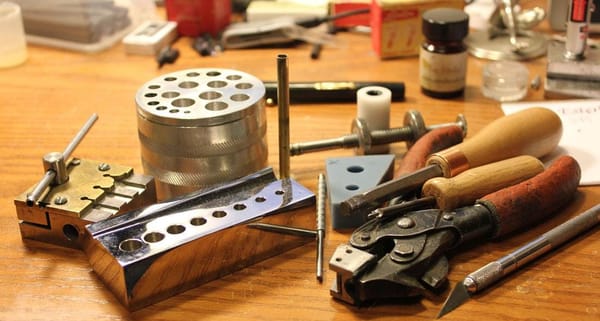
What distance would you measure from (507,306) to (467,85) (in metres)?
0.45

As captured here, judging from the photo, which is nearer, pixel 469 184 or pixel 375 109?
pixel 469 184

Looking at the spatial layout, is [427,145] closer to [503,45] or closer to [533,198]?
[533,198]

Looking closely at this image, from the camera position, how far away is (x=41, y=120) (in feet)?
3.03

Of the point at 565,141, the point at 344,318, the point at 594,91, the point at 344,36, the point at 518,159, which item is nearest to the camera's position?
the point at 344,318

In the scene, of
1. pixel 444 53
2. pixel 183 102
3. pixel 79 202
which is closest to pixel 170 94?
pixel 183 102

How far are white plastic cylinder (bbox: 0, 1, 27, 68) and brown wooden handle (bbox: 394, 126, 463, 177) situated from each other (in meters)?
0.58

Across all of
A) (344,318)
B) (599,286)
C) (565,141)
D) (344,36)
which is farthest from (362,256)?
(344,36)

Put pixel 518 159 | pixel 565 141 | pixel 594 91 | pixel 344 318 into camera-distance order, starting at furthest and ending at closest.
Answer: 1. pixel 594 91
2. pixel 565 141
3. pixel 518 159
4. pixel 344 318

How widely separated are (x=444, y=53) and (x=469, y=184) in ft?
0.92

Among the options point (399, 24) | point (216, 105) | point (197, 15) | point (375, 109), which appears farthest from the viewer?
point (197, 15)

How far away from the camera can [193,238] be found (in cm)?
60

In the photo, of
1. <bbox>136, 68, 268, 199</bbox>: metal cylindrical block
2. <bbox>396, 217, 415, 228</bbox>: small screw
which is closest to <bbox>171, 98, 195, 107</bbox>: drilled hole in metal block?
<bbox>136, 68, 268, 199</bbox>: metal cylindrical block

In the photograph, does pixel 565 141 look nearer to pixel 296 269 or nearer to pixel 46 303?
pixel 296 269

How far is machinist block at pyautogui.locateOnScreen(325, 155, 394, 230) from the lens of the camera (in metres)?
0.69
